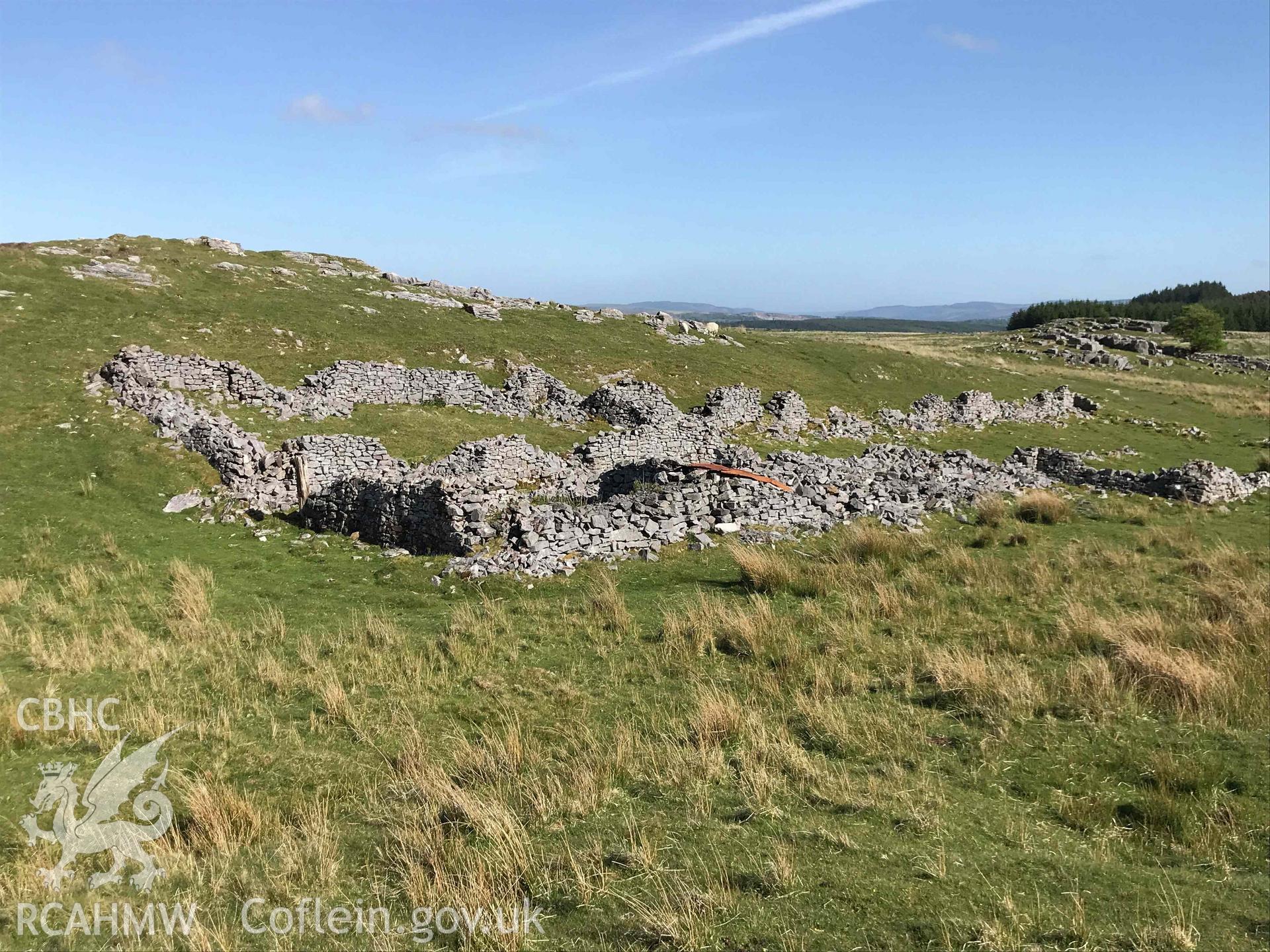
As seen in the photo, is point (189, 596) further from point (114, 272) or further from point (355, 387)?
point (114, 272)

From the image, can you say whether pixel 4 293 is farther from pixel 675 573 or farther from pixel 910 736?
pixel 910 736

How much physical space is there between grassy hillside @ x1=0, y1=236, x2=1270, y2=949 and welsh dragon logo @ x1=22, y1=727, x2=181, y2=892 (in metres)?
0.16

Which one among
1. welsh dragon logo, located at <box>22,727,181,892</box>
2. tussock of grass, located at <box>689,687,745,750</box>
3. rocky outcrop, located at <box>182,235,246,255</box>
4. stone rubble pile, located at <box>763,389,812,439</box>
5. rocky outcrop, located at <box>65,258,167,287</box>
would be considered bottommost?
welsh dragon logo, located at <box>22,727,181,892</box>

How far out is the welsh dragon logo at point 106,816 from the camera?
18.7ft

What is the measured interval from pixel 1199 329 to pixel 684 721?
90.6 m

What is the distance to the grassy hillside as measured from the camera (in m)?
5.12

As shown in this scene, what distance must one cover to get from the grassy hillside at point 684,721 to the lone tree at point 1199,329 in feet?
221

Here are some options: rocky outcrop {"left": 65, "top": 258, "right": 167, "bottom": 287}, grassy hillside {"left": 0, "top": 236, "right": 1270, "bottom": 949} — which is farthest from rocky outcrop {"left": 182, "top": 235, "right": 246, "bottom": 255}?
grassy hillside {"left": 0, "top": 236, "right": 1270, "bottom": 949}

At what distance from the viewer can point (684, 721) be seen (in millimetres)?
8109

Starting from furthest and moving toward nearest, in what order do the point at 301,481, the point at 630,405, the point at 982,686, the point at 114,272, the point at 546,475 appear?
the point at 114,272 → the point at 630,405 → the point at 546,475 → the point at 301,481 → the point at 982,686

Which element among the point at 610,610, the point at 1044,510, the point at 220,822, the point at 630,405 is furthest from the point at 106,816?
the point at 630,405

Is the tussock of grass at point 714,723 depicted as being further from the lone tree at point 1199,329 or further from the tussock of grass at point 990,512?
the lone tree at point 1199,329

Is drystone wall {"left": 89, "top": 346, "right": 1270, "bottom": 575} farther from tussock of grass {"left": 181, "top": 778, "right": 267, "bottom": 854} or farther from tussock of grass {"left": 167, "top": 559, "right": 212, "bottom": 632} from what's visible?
tussock of grass {"left": 181, "top": 778, "right": 267, "bottom": 854}

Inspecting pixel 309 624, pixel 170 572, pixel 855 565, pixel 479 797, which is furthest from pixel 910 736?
pixel 170 572
